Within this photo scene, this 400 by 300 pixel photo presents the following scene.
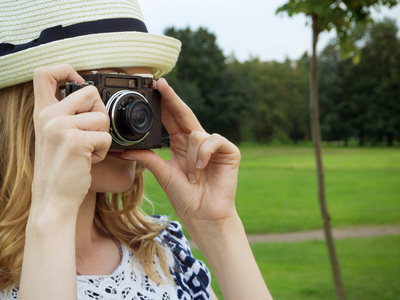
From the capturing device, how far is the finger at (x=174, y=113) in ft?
5.66

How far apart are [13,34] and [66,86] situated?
33 centimetres

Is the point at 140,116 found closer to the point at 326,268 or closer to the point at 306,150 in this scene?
the point at 326,268

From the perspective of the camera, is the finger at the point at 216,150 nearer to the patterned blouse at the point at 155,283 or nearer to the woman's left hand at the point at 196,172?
the woman's left hand at the point at 196,172

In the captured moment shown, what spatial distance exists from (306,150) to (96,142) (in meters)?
40.6

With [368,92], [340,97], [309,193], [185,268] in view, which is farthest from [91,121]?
[340,97]

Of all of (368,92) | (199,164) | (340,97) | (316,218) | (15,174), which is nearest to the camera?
(15,174)

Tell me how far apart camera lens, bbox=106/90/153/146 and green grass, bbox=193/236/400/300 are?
15.1ft

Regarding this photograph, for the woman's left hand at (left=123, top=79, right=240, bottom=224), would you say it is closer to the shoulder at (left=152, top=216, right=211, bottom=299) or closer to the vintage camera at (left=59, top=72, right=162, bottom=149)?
the vintage camera at (left=59, top=72, right=162, bottom=149)

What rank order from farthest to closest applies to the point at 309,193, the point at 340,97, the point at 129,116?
the point at 340,97 → the point at 309,193 → the point at 129,116

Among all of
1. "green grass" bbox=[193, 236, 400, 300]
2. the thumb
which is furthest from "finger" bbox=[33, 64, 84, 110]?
"green grass" bbox=[193, 236, 400, 300]

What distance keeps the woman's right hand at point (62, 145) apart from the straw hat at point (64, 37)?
0.68 feet

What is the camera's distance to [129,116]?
1492mm

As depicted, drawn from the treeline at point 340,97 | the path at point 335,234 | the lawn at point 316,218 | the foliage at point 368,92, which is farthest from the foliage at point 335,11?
the foliage at point 368,92

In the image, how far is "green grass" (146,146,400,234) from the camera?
466 inches
